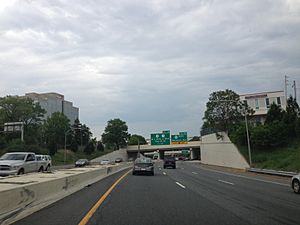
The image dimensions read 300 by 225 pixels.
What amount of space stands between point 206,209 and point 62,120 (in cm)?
9709

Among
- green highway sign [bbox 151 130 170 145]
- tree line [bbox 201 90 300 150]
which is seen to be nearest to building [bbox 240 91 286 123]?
green highway sign [bbox 151 130 170 145]

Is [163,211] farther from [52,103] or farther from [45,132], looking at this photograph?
[52,103]

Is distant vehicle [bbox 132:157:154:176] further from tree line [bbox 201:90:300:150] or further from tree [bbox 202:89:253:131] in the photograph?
tree [bbox 202:89:253:131]

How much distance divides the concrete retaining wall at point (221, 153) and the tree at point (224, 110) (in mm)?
2350

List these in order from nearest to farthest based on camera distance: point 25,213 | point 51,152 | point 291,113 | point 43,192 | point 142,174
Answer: point 25,213, point 43,192, point 142,174, point 291,113, point 51,152

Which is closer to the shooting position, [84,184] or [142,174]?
[84,184]

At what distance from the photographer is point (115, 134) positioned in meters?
127

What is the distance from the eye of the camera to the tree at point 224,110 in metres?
56.1

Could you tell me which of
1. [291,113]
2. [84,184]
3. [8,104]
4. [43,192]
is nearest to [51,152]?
[8,104]

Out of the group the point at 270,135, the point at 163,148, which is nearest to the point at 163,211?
the point at 270,135

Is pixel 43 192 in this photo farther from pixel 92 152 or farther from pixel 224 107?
pixel 92 152

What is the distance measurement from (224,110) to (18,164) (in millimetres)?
41615

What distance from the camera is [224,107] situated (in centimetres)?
5741

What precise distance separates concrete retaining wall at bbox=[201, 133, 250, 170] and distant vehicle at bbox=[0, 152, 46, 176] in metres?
28.7
